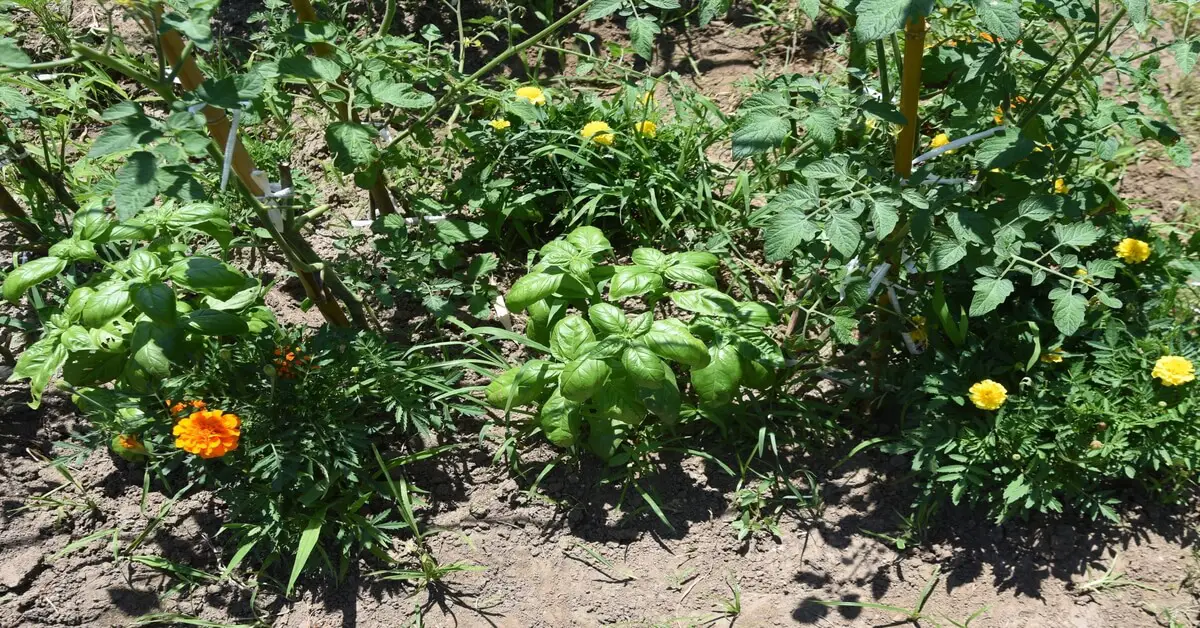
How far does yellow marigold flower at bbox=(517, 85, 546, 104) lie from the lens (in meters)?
2.70

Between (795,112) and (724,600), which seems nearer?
(795,112)

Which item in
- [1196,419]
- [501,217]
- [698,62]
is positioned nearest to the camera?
[1196,419]

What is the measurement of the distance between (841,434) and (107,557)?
185 centimetres

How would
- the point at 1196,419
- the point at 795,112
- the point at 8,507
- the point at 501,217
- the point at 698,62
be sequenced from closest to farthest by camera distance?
the point at 795,112 → the point at 1196,419 → the point at 8,507 → the point at 501,217 → the point at 698,62

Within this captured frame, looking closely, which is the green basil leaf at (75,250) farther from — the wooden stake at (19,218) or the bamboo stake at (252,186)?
the wooden stake at (19,218)

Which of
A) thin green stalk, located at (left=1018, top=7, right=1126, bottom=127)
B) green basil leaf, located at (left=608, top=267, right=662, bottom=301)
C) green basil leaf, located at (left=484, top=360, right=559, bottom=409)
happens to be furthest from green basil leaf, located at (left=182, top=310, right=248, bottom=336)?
thin green stalk, located at (left=1018, top=7, right=1126, bottom=127)

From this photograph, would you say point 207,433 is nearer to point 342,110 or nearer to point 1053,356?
point 342,110

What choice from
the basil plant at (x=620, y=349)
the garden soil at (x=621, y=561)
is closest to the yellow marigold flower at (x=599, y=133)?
the basil plant at (x=620, y=349)

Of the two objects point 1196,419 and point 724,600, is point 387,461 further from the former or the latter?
point 1196,419

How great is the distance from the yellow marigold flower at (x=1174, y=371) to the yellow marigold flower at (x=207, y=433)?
6.55ft

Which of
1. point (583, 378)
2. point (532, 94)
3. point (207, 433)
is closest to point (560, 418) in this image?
point (583, 378)

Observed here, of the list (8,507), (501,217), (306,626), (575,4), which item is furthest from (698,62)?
(8,507)

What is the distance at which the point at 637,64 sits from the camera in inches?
130

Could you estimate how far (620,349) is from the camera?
198cm
